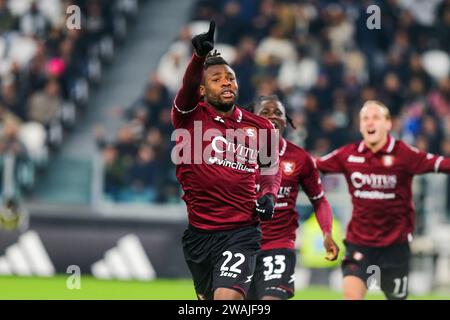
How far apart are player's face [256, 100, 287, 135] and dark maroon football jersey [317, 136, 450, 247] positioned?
1.54m

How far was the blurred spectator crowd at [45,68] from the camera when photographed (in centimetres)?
2169

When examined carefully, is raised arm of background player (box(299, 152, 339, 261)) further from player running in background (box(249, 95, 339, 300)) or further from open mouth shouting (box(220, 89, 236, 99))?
open mouth shouting (box(220, 89, 236, 99))

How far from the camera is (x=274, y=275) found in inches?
418

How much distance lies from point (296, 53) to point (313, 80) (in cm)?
65

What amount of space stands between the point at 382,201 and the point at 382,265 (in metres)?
0.61

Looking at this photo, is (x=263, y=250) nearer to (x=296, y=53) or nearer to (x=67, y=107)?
(x=296, y=53)

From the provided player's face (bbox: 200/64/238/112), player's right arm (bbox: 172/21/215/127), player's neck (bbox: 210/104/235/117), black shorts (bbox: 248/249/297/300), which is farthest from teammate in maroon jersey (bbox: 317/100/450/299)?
player's right arm (bbox: 172/21/215/127)

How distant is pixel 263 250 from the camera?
10.7m

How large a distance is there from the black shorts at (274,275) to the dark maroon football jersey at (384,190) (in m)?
1.32

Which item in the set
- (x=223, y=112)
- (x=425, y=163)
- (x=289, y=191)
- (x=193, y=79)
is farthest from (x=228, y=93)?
(x=425, y=163)

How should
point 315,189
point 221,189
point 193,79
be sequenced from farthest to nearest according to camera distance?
point 315,189 → point 221,189 → point 193,79

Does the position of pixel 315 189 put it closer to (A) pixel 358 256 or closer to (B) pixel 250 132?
(A) pixel 358 256
